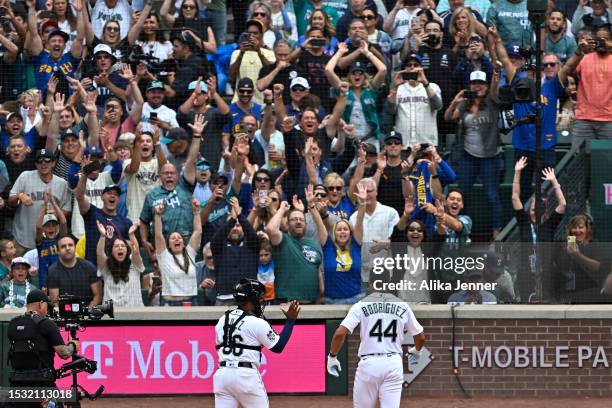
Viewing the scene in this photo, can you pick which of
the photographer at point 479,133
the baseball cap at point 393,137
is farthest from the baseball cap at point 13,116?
the photographer at point 479,133

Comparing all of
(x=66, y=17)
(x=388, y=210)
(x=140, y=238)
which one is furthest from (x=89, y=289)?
(x=66, y=17)

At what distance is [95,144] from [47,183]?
0.98m

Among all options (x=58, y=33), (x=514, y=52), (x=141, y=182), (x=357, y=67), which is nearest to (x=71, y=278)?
(x=141, y=182)

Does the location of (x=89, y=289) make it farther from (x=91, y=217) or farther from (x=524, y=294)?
(x=524, y=294)

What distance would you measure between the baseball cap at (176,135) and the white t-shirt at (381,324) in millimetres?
5413

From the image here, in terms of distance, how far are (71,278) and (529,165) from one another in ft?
19.1

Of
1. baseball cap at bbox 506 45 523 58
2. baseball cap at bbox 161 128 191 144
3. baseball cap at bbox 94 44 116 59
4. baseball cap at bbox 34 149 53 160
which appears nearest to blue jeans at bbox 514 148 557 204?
baseball cap at bbox 506 45 523 58

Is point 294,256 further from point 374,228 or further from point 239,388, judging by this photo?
point 239,388

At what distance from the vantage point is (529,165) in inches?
670

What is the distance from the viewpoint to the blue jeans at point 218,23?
19.6 metres

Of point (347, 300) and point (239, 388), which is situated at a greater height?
point (347, 300)

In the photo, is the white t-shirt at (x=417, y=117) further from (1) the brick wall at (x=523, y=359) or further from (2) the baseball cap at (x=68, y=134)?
(2) the baseball cap at (x=68, y=134)

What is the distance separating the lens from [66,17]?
1948cm

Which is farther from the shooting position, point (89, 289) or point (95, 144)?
point (95, 144)
